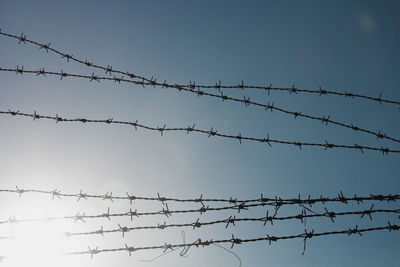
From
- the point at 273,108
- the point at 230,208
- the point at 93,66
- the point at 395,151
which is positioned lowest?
the point at 230,208

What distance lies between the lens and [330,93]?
5.13m

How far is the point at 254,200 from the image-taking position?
3.87 metres

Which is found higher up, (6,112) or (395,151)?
(6,112)

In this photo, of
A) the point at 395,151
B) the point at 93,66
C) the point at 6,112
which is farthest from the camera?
the point at 93,66

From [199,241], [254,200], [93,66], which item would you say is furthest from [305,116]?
[93,66]

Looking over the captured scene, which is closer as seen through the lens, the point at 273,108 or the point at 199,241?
the point at 199,241

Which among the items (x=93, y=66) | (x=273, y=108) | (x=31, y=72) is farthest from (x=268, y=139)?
(x=31, y=72)

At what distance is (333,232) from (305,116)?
5.42ft

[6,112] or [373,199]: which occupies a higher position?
[6,112]

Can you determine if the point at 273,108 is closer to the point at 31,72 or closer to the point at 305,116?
the point at 305,116

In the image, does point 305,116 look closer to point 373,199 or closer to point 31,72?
point 373,199

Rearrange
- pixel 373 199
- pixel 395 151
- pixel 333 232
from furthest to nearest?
pixel 395 151
pixel 373 199
pixel 333 232

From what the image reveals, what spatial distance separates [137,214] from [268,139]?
5.90 ft

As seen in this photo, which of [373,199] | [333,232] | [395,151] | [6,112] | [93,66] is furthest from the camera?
[93,66]
